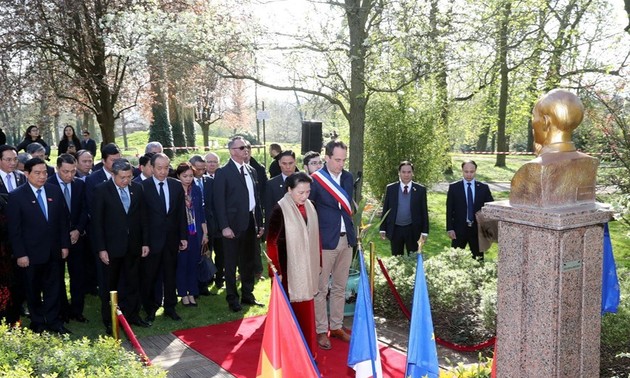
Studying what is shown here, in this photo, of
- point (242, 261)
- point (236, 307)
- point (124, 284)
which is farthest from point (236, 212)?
point (124, 284)

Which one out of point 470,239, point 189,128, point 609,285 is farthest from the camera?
point 189,128

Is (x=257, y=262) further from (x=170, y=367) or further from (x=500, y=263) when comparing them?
(x=500, y=263)

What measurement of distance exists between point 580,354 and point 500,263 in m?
0.75

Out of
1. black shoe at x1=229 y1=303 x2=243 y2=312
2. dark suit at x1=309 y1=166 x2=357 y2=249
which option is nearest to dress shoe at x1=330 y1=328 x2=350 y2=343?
dark suit at x1=309 y1=166 x2=357 y2=249

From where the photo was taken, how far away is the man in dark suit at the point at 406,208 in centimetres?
858

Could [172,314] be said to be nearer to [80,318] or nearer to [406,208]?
[80,318]

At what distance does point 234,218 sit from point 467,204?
3386 millimetres

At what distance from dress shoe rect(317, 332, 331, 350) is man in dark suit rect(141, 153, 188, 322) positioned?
1.98 m

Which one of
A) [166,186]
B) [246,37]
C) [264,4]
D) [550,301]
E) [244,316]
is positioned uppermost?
[264,4]

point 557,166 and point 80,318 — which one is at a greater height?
point 557,166

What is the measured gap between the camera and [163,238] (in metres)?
7.16

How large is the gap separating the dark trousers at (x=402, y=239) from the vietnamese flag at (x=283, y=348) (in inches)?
165

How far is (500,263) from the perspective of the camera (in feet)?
13.0

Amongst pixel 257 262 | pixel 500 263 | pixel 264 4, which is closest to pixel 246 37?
pixel 264 4
